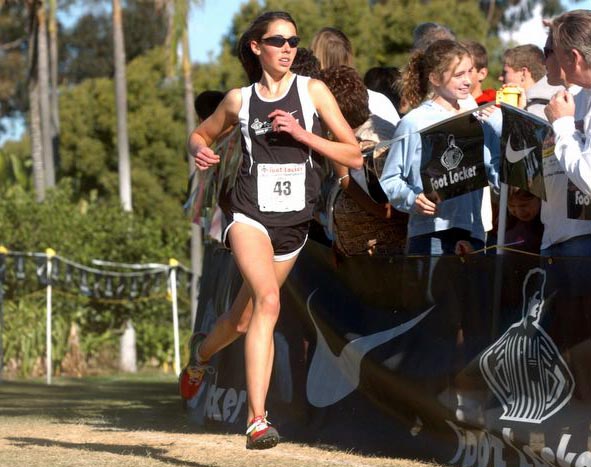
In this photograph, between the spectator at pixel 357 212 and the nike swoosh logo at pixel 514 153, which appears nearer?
the nike swoosh logo at pixel 514 153

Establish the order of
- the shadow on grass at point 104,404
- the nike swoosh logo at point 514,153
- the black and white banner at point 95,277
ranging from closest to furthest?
the nike swoosh logo at point 514,153 → the shadow on grass at point 104,404 → the black and white banner at point 95,277

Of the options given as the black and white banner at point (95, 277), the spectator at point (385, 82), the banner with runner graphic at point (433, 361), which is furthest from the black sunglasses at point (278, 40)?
the black and white banner at point (95, 277)

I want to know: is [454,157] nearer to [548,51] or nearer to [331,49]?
[548,51]

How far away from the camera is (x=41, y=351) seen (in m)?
18.9

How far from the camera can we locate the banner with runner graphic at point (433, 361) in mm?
5469

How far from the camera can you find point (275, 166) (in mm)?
6172

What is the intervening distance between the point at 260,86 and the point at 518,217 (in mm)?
1402

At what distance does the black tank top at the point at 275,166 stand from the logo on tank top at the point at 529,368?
1165mm

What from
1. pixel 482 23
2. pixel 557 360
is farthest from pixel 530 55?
pixel 482 23

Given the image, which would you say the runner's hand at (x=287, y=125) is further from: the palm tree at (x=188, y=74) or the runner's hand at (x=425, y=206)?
the palm tree at (x=188, y=74)

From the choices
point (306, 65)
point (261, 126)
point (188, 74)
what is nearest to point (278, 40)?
point (261, 126)

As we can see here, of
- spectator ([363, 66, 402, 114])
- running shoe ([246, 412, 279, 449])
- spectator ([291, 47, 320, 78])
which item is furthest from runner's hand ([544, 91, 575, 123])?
spectator ([363, 66, 402, 114])

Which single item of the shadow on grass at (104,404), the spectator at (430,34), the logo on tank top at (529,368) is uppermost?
the spectator at (430,34)

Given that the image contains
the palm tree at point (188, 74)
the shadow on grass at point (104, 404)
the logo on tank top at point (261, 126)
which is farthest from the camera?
the palm tree at point (188, 74)
